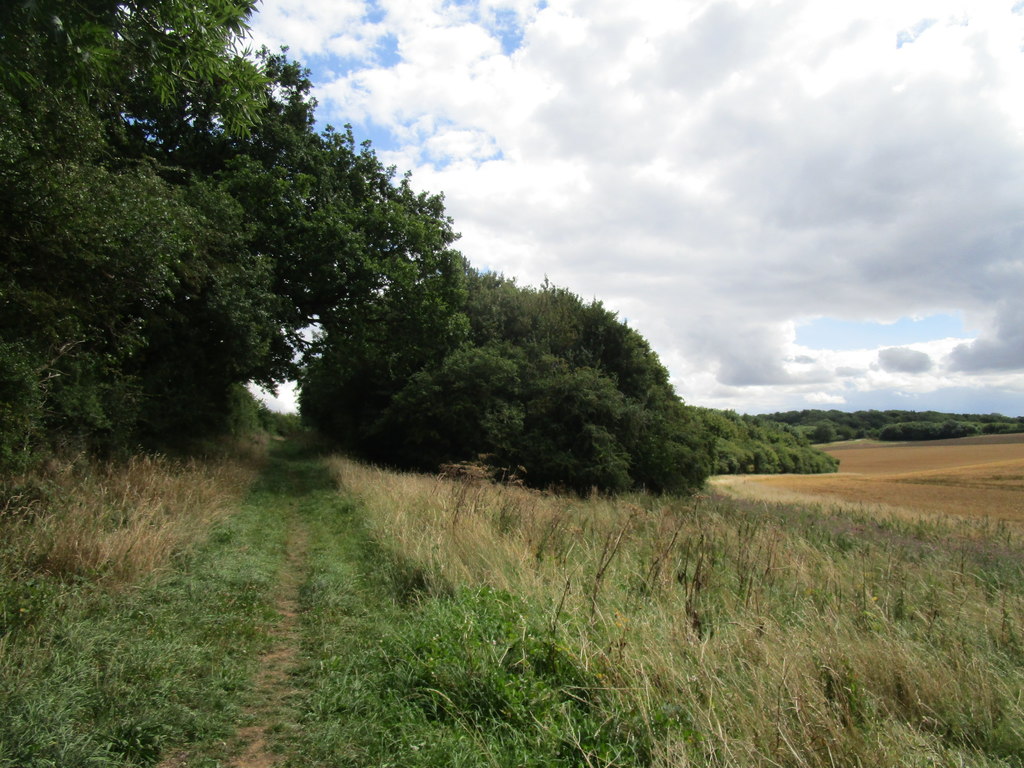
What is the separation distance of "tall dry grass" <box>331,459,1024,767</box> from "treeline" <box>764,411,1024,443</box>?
94923mm

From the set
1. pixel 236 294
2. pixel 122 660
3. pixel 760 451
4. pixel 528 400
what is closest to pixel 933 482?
pixel 760 451

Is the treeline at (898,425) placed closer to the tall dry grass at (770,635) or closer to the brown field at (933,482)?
the brown field at (933,482)

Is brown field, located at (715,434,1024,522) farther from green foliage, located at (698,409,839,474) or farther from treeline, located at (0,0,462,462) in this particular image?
treeline, located at (0,0,462,462)

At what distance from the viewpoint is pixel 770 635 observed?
A: 3.94 meters

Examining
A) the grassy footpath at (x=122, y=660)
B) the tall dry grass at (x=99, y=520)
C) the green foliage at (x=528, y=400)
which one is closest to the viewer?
the grassy footpath at (x=122, y=660)

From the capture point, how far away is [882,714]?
3.38 m

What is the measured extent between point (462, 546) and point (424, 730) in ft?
10.3

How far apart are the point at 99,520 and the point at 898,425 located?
11201cm

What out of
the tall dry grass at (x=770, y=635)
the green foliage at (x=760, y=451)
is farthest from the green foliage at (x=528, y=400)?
the green foliage at (x=760, y=451)

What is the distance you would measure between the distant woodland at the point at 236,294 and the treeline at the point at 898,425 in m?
77.4

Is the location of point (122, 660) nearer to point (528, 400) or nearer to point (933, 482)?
point (528, 400)

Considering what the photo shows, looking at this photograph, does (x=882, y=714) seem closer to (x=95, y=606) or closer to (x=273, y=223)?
(x=95, y=606)

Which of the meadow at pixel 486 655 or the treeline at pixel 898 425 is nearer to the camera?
the meadow at pixel 486 655

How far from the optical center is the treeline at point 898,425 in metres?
80.3
